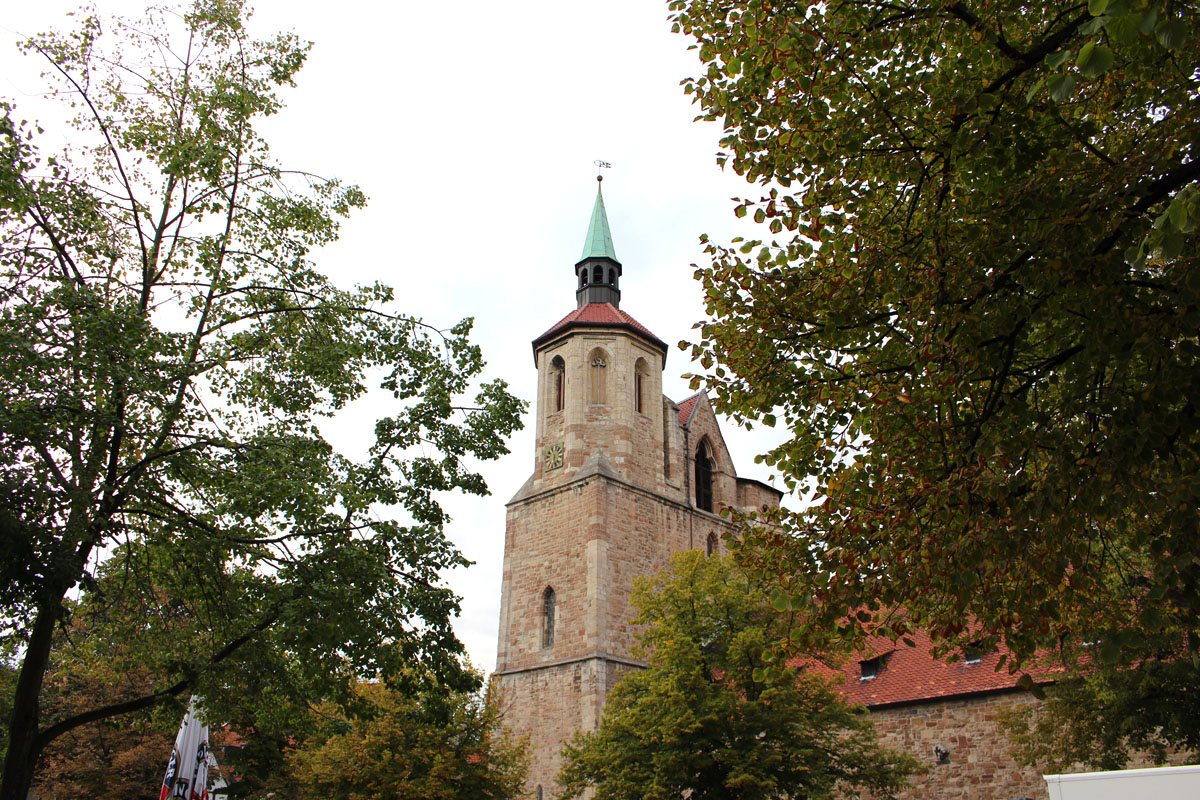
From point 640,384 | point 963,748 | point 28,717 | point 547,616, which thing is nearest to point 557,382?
point 640,384

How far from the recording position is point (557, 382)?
30391 mm

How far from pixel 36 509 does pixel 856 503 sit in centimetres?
725

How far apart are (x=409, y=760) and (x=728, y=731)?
6628 mm

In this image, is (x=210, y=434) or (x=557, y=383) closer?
(x=210, y=434)

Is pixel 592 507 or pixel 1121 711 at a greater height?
pixel 592 507

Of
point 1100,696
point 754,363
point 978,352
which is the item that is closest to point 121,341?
point 754,363

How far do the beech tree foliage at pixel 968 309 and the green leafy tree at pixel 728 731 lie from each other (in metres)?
8.55

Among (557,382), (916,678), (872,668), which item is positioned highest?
(557,382)

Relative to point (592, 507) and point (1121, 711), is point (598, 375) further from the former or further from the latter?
point (1121, 711)

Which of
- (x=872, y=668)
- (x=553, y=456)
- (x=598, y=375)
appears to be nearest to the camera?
(x=872, y=668)

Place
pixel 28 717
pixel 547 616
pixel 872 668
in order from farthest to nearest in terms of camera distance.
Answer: pixel 547 616 → pixel 872 668 → pixel 28 717

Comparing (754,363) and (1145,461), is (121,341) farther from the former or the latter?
(1145,461)

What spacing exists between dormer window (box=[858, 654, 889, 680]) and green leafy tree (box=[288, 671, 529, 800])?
865 cm

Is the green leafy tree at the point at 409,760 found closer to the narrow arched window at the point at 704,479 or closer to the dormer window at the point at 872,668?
the dormer window at the point at 872,668
